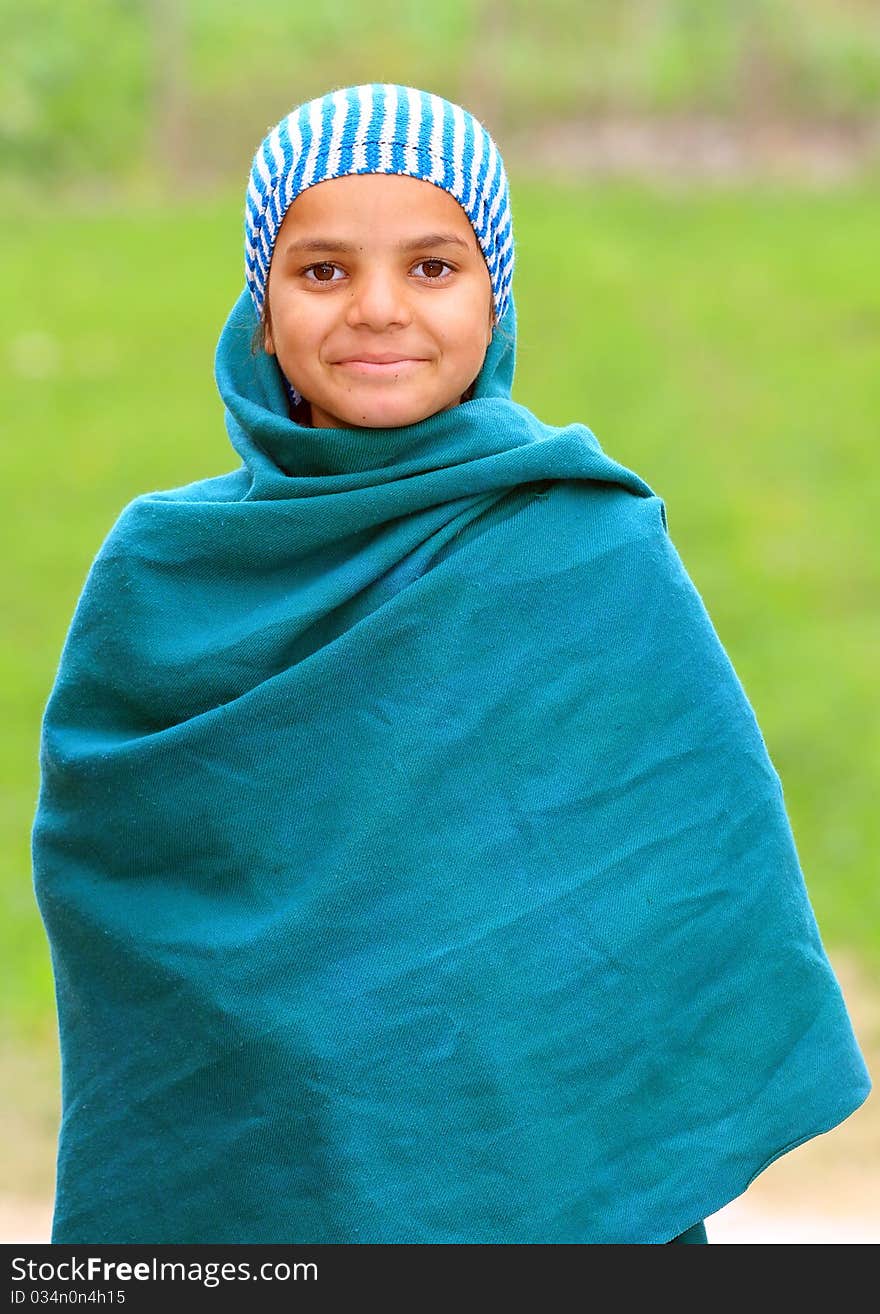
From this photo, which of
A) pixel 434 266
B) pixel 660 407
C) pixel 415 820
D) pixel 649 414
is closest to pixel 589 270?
pixel 660 407

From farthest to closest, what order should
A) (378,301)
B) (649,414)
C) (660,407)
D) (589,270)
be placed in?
(589,270), (660,407), (649,414), (378,301)

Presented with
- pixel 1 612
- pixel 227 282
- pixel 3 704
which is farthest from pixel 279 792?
pixel 227 282

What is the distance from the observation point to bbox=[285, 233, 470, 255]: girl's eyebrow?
233 cm

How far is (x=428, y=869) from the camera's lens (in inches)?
91.0

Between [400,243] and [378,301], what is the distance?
0.26ft

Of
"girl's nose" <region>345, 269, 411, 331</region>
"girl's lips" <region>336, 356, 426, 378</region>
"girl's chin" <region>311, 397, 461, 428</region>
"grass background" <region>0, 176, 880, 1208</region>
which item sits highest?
"grass background" <region>0, 176, 880, 1208</region>

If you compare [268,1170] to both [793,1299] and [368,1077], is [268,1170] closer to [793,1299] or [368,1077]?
[368,1077]

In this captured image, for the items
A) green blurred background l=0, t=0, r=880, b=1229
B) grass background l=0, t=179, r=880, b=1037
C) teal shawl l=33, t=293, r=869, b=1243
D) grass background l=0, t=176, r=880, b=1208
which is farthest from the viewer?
green blurred background l=0, t=0, r=880, b=1229

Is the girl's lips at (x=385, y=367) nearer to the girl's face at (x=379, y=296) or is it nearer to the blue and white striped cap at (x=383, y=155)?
the girl's face at (x=379, y=296)

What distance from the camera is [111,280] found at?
1220cm

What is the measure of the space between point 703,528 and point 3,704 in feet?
12.2

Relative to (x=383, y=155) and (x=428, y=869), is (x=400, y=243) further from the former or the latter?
(x=428, y=869)

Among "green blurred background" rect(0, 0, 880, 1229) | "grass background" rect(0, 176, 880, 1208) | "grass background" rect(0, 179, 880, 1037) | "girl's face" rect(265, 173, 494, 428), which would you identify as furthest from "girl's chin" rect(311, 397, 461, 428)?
"green blurred background" rect(0, 0, 880, 1229)

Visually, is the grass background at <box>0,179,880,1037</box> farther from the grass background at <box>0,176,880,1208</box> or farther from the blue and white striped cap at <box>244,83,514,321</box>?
the blue and white striped cap at <box>244,83,514,321</box>
